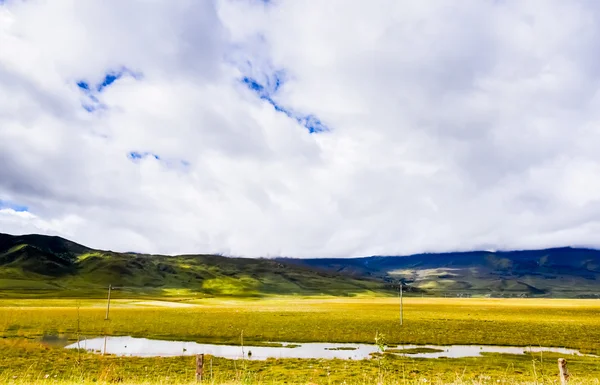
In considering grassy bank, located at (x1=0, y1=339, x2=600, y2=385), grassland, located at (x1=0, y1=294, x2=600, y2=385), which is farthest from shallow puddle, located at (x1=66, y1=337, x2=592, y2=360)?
grassy bank, located at (x1=0, y1=339, x2=600, y2=385)

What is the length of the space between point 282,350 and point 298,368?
35.0 feet

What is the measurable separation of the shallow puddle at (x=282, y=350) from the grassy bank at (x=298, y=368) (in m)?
3.12

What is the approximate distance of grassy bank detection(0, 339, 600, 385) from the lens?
91.2ft

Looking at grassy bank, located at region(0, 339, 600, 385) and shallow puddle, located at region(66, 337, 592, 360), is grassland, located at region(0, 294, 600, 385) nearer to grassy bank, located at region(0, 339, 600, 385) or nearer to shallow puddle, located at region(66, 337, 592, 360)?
grassy bank, located at region(0, 339, 600, 385)

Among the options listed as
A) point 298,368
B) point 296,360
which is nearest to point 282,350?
point 296,360

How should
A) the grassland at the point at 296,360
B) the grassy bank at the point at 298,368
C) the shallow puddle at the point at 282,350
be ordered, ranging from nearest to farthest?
the grassland at the point at 296,360 < the grassy bank at the point at 298,368 < the shallow puddle at the point at 282,350

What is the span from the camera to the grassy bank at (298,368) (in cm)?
2781

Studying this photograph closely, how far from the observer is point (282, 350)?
42.4 meters

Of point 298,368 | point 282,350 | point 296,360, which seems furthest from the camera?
point 282,350

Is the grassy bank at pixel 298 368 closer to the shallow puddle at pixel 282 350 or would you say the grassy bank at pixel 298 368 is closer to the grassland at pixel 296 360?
the grassland at pixel 296 360

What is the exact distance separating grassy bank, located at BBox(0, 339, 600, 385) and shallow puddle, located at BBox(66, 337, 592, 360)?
3.12 meters

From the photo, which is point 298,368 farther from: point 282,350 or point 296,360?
point 282,350

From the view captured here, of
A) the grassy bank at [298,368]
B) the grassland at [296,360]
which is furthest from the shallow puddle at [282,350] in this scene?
the grassy bank at [298,368]

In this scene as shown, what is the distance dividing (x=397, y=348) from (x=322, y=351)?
936 centimetres
